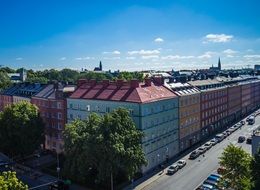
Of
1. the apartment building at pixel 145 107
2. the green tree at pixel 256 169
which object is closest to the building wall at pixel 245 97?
the apartment building at pixel 145 107

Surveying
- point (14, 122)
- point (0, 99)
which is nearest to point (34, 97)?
point (14, 122)

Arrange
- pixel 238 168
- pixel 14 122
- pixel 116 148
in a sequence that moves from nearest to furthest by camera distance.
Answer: pixel 238 168, pixel 116 148, pixel 14 122

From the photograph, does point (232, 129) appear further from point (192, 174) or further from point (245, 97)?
point (192, 174)

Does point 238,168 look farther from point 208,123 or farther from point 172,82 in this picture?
point 208,123

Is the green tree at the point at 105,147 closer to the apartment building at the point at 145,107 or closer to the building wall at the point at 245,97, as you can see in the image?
the apartment building at the point at 145,107

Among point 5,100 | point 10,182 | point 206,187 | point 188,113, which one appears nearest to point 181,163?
point 206,187

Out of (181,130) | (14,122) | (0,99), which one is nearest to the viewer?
(14,122)

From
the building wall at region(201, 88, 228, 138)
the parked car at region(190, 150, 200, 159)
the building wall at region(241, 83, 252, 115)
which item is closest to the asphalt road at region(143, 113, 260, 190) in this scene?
the parked car at region(190, 150, 200, 159)

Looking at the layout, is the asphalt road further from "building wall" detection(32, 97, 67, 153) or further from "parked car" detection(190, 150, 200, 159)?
"building wall" detection(32, 97, 67, 153)
